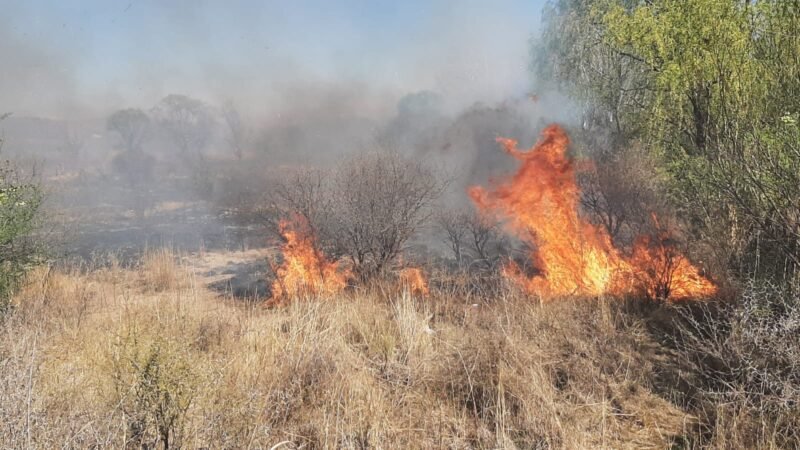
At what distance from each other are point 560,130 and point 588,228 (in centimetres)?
566

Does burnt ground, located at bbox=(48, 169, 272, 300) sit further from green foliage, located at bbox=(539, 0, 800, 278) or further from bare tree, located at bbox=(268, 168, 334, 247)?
green foliage, located at bbox=(539, 0, 800, 278)

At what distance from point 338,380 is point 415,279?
449cm

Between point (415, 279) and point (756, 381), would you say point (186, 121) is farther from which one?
point (756, 381)

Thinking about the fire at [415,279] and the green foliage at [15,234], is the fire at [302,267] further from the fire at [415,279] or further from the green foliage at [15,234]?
the green foliage at [15,234]

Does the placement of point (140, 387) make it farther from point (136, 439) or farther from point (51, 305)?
point (51, 305)

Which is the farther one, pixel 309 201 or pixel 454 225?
pixel 454 225

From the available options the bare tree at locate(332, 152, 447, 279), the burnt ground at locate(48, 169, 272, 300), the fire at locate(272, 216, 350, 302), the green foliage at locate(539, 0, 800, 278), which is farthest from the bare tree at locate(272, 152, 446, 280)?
the green foliage at locate(539, 0, 800, 278)

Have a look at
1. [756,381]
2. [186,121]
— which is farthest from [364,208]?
[186,121]

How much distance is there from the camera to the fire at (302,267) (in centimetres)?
777

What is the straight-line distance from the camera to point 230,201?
65.2 ft

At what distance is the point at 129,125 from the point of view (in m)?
32.4

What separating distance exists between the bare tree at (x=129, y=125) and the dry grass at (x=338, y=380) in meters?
32.1

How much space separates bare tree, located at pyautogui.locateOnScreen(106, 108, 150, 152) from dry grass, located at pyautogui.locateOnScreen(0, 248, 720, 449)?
105ft

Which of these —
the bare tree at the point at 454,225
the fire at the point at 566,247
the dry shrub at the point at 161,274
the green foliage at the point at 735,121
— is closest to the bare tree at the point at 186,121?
the dry shrub at the point at 161,274
